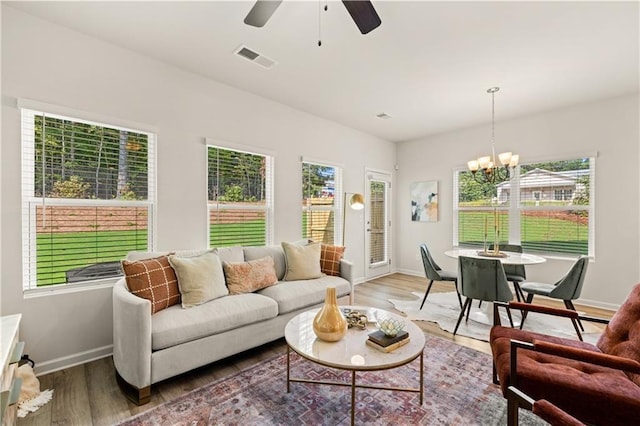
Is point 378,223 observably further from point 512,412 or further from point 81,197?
point 81,197

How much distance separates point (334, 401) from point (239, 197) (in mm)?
2470

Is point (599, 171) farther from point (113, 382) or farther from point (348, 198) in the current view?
point (113, 382)

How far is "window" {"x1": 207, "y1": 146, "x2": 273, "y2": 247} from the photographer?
338 centimetres

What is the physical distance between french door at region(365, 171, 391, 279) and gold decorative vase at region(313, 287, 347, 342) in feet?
11.8

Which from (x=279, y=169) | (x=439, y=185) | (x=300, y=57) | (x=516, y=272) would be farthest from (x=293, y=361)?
(x=439, y=185)

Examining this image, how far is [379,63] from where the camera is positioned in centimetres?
294

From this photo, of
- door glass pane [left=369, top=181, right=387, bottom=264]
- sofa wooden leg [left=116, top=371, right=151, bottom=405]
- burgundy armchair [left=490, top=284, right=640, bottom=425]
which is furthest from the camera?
door glass pane [left=369, top=181, right=387, bottom=264]

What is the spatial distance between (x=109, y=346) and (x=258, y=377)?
4.76 feet

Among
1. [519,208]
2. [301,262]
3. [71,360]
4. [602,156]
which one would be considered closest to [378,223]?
[519,208]

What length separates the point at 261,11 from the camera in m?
1.79

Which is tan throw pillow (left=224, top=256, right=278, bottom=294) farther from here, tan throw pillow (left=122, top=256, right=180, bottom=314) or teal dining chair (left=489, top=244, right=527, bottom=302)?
teal dining chair (left=489, top=244, right=527, bottom=302)

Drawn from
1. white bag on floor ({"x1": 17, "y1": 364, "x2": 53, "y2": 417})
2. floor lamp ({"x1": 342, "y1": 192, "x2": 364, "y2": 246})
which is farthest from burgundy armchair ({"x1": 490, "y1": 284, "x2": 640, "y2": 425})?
white bag on floor ({"x1": 17, "y1": 364, "x2": 53, "y2": 417})

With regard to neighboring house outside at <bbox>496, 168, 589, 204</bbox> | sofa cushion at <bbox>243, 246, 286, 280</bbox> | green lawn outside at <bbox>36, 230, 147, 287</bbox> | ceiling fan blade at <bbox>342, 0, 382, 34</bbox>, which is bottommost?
sofa cushion at <bbox>243, 246, 286, 280</bbox>

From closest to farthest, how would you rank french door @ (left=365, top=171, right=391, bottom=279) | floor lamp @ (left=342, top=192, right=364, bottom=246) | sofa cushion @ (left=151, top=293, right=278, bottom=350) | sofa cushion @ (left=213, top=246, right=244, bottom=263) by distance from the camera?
sofa cushion @ (left=151, top=293, right=278, bottom=350), sofa cushion @ (left=213, top=246, right=244, bottom=263), floor lamp @ (left=342, top=192, right=364, bottom=246), french door @ (left=365, top=171, right=391, bottom=279)
